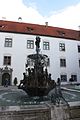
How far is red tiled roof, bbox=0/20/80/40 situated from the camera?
28266 millimetres

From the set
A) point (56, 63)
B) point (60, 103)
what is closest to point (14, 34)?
point (56, 63)

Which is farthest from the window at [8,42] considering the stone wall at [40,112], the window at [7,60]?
the stone wall at [40,112]

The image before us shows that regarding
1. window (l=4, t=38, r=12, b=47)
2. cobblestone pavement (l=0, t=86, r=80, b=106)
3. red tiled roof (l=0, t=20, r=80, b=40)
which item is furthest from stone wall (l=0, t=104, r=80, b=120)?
red tiled roof (l=0, t=20, r=80, b=40)

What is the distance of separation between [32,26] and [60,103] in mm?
24980

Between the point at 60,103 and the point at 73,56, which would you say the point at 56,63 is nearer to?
the point at 73,56

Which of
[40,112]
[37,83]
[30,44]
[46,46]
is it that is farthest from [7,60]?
[40,112]

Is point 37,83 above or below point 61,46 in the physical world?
below

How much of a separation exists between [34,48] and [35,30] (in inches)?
140

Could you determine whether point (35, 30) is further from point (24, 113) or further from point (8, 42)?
point (24, 113)

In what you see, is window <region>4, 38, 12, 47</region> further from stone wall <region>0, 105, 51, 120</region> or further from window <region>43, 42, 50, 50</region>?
stone wall <region>0, 105, 51, 120</region>

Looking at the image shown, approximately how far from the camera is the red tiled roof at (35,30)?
2827 centimetres

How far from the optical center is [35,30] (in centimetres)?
3000

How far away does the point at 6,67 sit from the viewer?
25734 mm

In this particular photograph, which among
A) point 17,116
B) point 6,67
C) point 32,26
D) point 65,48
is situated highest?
point 32,26
